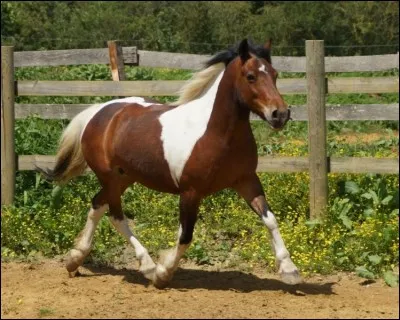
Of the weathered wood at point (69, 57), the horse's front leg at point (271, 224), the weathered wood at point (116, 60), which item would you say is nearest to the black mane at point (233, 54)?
the horse's front leg at point (271, 224)

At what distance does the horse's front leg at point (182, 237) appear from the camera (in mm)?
6883

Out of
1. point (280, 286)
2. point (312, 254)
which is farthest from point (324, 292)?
point (312, 254)

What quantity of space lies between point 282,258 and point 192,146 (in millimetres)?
1089

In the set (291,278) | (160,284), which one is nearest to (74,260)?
(160,284)

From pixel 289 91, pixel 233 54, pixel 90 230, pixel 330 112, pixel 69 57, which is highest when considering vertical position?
pixel 233 54

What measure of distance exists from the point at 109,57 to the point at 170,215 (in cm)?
228

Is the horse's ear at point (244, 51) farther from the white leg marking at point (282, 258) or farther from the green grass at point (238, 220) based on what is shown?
the green grass at point (238, 220)

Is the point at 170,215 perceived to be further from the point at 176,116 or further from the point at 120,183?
the point at 176,116

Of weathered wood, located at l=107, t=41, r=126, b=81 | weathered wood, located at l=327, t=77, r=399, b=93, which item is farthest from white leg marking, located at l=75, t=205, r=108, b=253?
weathered wood, located at l=107, t=41, r=126, b=81

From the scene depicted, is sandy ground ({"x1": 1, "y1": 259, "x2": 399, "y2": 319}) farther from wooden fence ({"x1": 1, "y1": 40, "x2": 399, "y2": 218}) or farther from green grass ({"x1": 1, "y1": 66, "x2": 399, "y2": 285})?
wooden fence ({"x1": 1, "y1": 40, "x2": 399, "y2": 218})

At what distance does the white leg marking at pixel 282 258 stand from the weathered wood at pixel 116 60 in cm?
392

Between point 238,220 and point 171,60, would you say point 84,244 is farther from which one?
point 171,60

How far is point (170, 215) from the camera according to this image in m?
8.95

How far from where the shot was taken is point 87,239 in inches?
309
